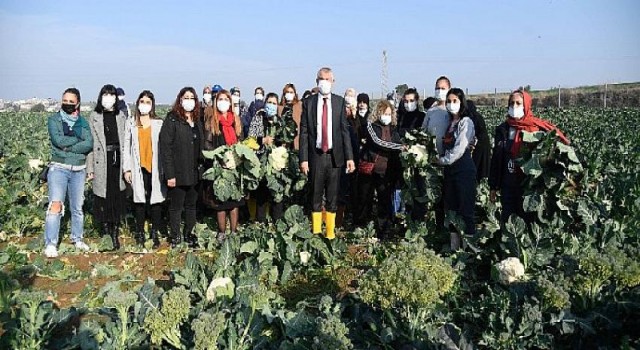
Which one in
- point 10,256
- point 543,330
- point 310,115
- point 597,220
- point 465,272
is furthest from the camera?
point 310,115

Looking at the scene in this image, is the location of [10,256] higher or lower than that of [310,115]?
lower

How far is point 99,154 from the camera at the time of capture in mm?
6109

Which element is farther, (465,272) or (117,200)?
(117,200)

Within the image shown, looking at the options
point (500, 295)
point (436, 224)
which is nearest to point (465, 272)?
point (500, 295)

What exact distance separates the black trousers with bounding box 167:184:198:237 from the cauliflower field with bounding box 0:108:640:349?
0.24 meters

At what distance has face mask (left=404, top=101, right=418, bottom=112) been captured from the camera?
6922 millimetres

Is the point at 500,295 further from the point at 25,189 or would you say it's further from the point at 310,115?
the point at 25,189

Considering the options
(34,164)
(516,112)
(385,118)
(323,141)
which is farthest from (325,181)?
(34,164)

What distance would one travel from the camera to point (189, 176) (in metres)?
6.23

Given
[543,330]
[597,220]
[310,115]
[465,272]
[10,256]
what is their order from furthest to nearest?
[310,115] < [10,256] < [597,220] < [465,272] < [543,330]

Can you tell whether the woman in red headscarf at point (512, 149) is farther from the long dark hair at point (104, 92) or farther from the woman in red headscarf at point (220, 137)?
the long dark hair at point (104, 92)

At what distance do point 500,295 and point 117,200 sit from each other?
15.2 ft

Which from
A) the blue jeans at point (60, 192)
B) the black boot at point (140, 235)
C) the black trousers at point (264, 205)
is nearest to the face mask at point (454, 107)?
the black trousers at point (264, 205)

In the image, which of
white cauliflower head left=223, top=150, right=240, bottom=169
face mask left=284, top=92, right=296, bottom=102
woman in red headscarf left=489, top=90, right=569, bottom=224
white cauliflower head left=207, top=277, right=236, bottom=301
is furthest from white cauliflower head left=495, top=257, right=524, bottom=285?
face mask left=284, top=92, right=296, bottom=102
